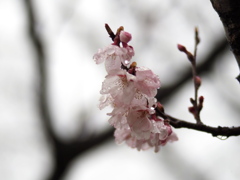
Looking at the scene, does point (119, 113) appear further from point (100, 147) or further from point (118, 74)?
point (100, 147)

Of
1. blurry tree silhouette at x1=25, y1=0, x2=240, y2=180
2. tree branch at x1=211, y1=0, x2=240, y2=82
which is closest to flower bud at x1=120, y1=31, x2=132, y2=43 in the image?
tree branch at x1=211, y1=0, x2=240, y2=82

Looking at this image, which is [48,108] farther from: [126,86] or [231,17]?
[231,17]

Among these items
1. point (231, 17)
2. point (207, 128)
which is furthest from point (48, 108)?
point (231, 17)

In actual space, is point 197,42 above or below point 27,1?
below

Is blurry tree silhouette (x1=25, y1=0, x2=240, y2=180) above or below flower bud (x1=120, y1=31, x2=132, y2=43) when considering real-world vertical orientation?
below

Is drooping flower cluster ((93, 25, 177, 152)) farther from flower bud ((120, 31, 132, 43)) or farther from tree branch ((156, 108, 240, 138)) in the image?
tree branch ((156, 108, 240, 138))

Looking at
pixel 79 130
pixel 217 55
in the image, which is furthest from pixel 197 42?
pixel 79 130

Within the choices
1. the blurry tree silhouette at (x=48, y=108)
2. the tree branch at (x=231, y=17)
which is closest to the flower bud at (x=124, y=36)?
the tree branch at (x=231, y=17)

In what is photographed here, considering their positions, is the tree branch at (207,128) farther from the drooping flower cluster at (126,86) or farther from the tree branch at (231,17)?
the tree branch at (231,17)
